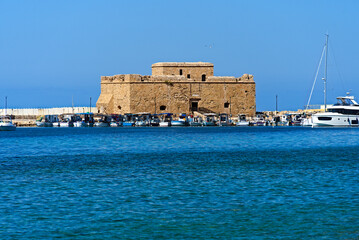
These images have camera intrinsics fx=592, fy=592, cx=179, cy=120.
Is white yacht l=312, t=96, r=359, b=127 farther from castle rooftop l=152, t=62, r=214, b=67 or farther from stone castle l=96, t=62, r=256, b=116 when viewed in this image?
castle rooftop l=152, t=62, r=214, b=67

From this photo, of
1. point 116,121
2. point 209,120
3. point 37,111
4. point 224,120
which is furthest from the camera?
point 37,111

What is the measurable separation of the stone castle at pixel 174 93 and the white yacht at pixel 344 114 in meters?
15.4

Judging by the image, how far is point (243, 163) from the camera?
879 inches

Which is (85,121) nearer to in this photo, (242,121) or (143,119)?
→ (143,119)

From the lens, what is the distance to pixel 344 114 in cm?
5372

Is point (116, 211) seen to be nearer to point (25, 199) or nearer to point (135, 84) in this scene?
point (25, 199)

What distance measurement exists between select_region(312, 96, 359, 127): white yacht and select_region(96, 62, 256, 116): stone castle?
50.6 ft

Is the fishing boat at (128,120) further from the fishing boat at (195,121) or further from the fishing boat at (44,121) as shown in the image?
the fishing boat at (44,121)

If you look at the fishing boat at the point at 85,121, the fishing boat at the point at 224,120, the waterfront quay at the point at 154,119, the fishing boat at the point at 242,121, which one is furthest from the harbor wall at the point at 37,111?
the fishing boat at the point at 242,121

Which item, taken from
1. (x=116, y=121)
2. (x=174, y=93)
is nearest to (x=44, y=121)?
(x=116, y=121)

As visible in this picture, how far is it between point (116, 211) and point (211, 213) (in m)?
1.94

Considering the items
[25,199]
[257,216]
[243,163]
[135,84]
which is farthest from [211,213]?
[135,84]

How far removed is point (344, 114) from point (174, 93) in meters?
20.4

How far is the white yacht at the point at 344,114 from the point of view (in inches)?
2100
